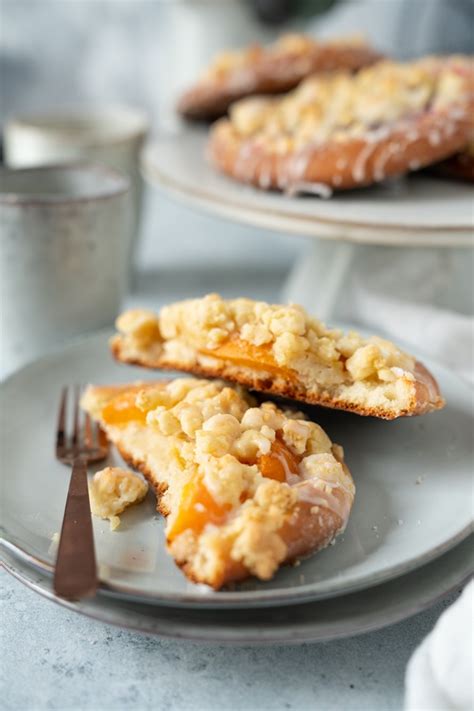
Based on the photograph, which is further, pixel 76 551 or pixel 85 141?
pixel 85 141

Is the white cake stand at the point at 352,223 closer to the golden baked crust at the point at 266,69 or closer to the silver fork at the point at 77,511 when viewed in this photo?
the golden baked crust at the point at 266,69

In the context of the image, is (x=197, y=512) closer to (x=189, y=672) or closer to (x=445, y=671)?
(x=189, y=672)

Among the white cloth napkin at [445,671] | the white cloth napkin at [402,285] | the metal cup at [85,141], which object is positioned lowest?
the white cloth napkin at [402,285]

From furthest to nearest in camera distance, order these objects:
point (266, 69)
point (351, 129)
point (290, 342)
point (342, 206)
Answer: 1. point (266, 69)
2. point (351, 129)
3. point (342, 206)
4. point (290, 342)

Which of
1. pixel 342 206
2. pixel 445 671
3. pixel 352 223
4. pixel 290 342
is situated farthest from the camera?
pixel 342 206

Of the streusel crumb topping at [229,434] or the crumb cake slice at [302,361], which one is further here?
the crumb cake slice at [302,361]

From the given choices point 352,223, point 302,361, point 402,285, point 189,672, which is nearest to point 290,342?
Answer: point 302,361

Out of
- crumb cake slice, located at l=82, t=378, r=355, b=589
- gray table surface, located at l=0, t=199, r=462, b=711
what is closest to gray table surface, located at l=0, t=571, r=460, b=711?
gray table surface, located at l=0, t=199, r=462, b=711

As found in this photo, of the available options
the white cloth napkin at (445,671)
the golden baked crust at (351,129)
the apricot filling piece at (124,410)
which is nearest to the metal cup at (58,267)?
the golden baked crust at (351,129)
